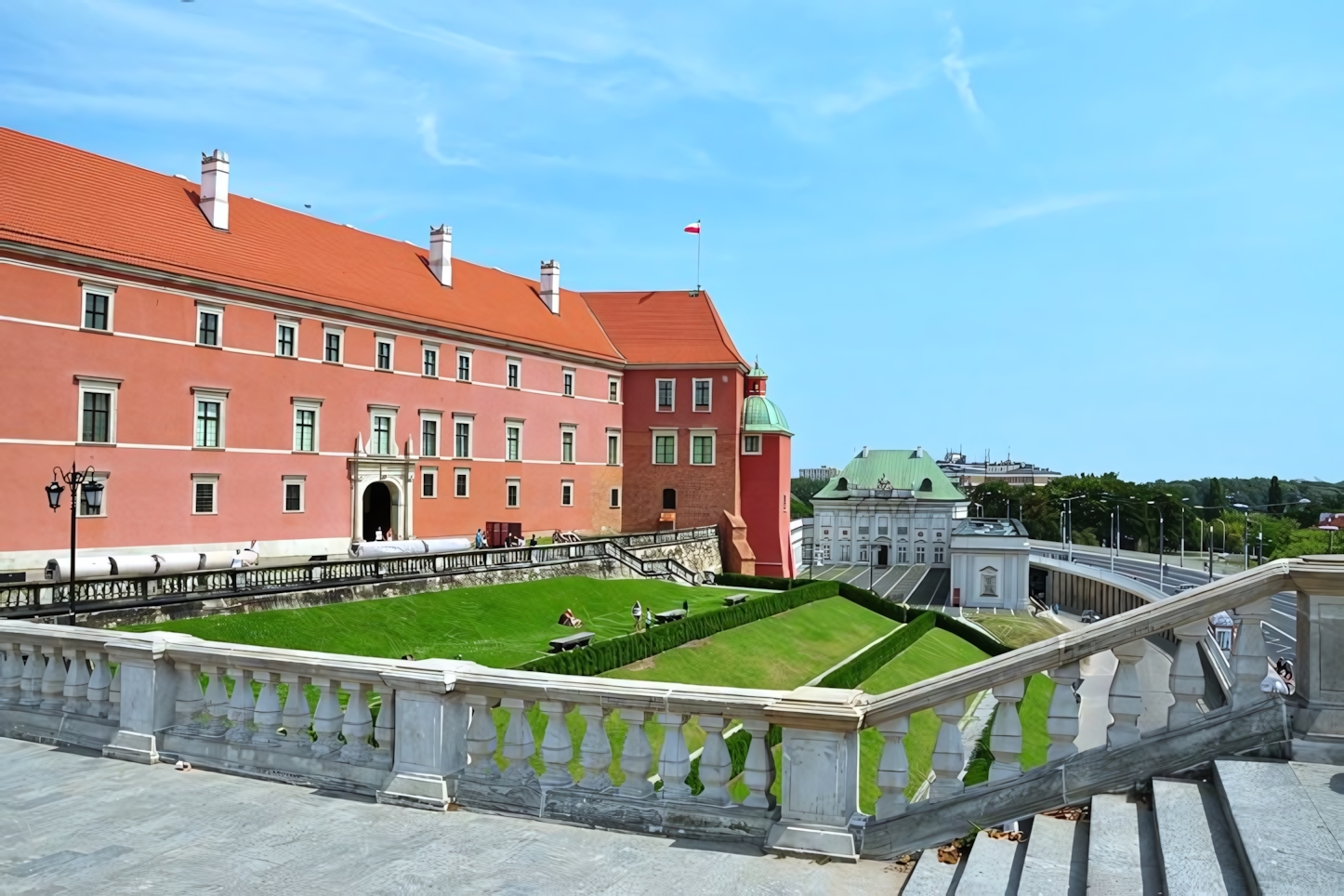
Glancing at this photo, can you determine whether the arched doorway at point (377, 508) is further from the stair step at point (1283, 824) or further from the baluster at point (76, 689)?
the stair step at point (1283, 824)

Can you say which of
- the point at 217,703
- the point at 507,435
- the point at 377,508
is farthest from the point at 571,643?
the point at 507,435

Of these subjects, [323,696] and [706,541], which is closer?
[323,696]

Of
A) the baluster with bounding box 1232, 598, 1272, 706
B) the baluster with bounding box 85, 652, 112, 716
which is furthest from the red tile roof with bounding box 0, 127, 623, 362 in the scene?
the baluster with bounding box 1232, 598, 1272, 706

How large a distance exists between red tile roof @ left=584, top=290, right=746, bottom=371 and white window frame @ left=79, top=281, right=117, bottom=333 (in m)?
31.0

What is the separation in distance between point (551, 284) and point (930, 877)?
53.4 metres

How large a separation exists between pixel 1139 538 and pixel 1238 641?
137269mm

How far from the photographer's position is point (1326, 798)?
5.48 m

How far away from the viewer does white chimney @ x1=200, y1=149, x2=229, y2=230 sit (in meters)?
36.9

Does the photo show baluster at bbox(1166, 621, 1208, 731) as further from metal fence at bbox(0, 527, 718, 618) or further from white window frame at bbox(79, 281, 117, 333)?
white window frame at bbox(79, 281, 117, 333)

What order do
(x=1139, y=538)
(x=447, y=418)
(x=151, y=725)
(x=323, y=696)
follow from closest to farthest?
(x=323, y=696) < (x=151, y=725) < (x=447, y=418) < (x=1139, y=538)

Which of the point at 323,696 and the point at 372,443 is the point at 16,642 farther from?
the point at 372,443

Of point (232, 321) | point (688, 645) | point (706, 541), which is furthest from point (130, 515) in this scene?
point (706, 541)

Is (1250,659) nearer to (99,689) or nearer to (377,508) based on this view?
(99,689)

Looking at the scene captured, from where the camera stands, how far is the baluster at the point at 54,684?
→ 9.74 metres
